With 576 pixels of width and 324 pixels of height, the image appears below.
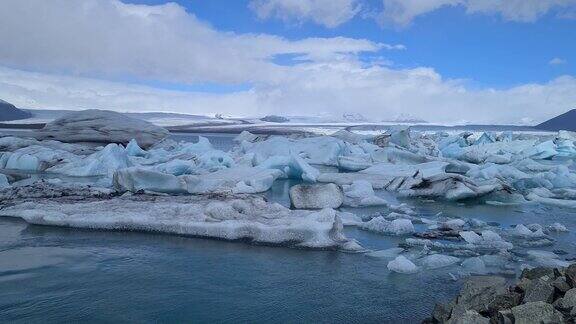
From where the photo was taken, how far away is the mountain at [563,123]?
1875 inches

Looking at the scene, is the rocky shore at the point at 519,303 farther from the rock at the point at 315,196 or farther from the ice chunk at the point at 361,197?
the ice chunk at the point at 361,197

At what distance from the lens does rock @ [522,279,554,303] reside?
260 centimetres

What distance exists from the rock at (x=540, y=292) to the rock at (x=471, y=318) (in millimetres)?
350

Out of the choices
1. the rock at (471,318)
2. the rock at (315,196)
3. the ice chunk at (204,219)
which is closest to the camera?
the rock at (471,318)

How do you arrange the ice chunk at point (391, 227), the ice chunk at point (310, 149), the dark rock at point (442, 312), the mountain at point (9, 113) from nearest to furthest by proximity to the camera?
the dark rock at point (442, 312)
the ice chunk at point (391, 227)
the ice chunk at point (310, 149)
the mountain at point (9, 113)

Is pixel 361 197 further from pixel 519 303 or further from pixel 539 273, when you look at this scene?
pixel 519 303

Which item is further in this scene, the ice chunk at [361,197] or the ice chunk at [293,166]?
the ice chunk at [293,166]

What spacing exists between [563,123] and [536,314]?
178 ft

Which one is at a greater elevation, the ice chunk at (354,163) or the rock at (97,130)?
the rock at (97,130)

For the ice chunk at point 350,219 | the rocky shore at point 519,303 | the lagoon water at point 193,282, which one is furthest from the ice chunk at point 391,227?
the rocky shore at point 519,303

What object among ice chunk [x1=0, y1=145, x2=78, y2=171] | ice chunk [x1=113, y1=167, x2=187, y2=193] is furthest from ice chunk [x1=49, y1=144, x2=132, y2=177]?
ice chunk [x1=113, y1=167, x2=187, y2=193]

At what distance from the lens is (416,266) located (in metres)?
4.17

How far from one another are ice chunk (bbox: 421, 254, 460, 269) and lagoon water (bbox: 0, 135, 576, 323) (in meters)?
0.16

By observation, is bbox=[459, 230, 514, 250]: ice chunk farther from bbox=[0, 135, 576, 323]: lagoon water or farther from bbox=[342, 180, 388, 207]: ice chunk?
bbox=[342, 180, 388, 207]: ice chunk
